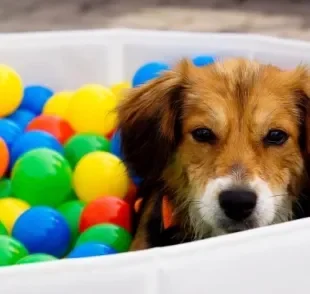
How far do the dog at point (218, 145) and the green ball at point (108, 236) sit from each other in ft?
0.23

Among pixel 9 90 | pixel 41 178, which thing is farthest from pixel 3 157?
pixel 9 90

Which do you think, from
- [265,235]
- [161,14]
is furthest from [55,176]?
[161,14]

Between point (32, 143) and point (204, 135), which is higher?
point (204, 135)

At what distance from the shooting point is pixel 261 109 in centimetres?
160

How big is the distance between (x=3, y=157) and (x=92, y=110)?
0.34 meters

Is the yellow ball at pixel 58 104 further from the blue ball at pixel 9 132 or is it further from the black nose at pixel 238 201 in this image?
the black nose at pixel 238 201

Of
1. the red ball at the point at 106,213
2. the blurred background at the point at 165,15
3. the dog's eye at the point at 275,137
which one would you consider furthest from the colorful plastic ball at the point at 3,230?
the blurred background at the point at 165,15

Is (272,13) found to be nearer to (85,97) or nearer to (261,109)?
(85,97)

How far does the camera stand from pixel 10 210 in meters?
2.08

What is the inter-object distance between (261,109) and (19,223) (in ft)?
2.50

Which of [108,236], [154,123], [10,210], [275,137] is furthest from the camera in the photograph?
[10,210]

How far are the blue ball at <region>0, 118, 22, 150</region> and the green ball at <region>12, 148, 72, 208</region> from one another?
0.74ft

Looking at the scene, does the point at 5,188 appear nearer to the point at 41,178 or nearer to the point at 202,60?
the point at 41,178

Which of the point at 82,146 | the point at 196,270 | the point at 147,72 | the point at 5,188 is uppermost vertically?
the point at 196,270
